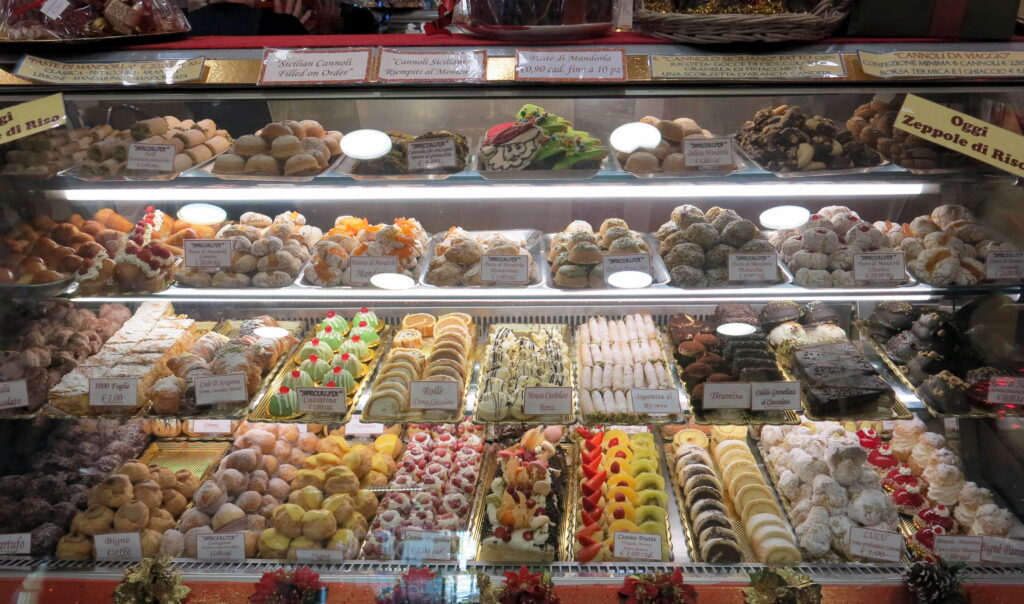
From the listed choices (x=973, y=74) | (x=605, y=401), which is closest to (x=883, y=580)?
(x=605, y=401)

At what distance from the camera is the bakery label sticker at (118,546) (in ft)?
10.4

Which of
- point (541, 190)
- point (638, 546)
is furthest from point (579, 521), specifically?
point (541, 190)

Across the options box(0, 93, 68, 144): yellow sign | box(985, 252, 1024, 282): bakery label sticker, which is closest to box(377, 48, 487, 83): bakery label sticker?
box(0, 93, 68, 144): yellow sign

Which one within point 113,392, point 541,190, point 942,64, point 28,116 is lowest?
point 113,392

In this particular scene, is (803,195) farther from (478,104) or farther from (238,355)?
(238,355)

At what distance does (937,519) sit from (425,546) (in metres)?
2.33

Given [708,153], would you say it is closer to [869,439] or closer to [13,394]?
[869,439]

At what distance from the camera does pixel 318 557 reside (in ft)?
10.4

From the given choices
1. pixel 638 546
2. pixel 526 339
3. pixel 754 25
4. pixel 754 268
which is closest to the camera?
pixel 754 25

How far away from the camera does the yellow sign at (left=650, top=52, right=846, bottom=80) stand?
2689 millimetres

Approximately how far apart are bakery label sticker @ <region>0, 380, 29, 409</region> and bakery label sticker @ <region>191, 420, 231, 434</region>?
868mm

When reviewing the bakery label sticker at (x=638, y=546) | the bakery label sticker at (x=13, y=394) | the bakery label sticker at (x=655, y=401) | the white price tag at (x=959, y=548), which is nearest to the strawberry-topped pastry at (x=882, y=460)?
the white price tag at (x=959, y=548)

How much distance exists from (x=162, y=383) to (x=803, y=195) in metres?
3.09

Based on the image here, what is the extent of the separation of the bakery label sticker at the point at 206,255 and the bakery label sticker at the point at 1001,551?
3.56 meters
